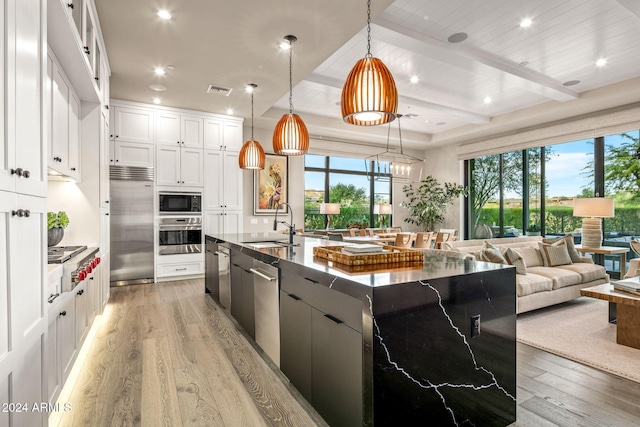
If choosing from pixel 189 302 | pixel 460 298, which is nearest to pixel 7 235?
pixel 460 298

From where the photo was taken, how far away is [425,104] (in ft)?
20.0

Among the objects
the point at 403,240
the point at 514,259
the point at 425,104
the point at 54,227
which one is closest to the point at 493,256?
the point at 514,259

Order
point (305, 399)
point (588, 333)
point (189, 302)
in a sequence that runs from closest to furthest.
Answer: point (305, 399)
point (588, 333)
point (189, 302)

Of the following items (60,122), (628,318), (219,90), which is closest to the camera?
(60,122)

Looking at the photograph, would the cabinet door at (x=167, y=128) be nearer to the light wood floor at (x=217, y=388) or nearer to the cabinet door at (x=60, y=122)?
the cabinet door at (x=60, y=122)

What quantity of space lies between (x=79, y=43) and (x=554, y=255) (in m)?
5.68

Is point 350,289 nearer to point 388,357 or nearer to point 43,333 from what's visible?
point 388,357

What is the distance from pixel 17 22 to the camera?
1.22 meters

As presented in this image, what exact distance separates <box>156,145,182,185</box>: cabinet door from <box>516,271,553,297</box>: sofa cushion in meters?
5.06

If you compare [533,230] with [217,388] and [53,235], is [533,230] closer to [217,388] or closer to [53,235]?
[217,388]

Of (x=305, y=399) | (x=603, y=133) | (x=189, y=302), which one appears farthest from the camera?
(x=603, y=133)

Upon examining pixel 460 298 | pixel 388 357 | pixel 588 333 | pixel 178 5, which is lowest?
pixel 588 333

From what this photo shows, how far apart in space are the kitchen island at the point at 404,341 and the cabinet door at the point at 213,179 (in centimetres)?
419

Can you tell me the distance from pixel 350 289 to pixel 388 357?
0.31 meters
